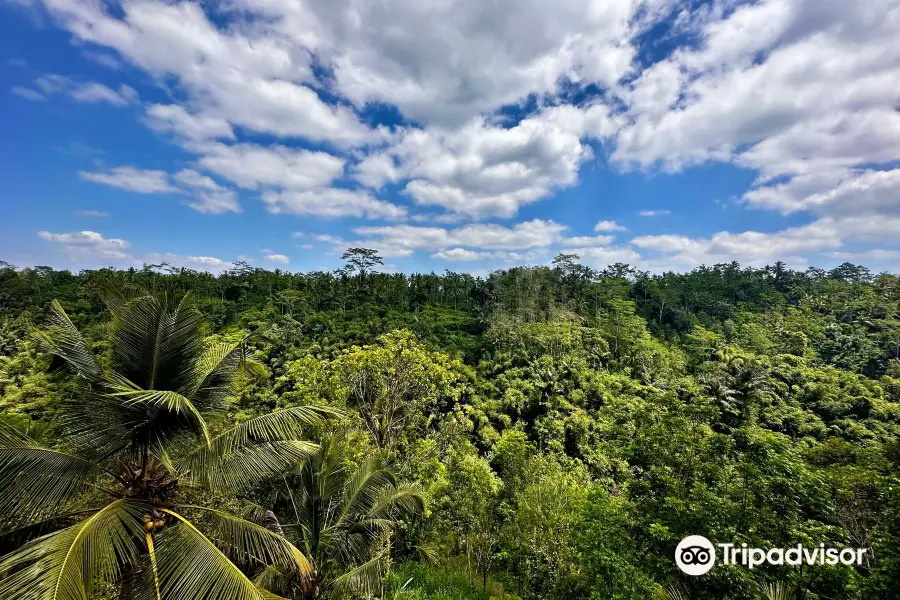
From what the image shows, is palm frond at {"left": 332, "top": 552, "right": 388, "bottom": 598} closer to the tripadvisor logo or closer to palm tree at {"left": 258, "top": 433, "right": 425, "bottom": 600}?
palm tree at {"left": 258, "top": 433, "right": 425, "bottom": 600}

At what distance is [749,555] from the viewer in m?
6.92

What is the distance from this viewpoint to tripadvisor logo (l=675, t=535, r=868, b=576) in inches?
256

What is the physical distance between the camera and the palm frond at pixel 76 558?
2.90m

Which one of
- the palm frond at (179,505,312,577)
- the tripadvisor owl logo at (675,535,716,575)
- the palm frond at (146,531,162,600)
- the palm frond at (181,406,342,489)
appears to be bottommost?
the tripadvisor owl logo at (675,535,716,575)

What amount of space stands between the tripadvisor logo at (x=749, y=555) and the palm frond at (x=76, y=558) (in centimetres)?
873

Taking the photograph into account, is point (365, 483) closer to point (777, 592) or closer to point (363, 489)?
point (363, 489)

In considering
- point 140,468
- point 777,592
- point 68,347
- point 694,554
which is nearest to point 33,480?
point 140,468

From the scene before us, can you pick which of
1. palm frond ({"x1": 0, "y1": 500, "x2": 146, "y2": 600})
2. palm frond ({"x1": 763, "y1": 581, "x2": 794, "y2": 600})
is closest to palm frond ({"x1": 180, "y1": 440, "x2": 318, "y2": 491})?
palm frond ({"x1": 0, "y1": 500, "x2": 146, "y2": 600})

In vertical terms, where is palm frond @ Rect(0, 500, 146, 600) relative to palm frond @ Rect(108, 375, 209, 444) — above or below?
below

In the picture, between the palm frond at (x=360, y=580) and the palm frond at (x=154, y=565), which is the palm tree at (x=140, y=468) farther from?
the palm frond at (x=360, y=580)

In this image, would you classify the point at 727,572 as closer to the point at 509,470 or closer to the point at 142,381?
the point at 509,470

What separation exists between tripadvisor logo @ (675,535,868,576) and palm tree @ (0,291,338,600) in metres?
7.11

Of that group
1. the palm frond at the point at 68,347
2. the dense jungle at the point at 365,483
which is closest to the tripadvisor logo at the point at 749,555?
the dense jungle at the point at 365,483

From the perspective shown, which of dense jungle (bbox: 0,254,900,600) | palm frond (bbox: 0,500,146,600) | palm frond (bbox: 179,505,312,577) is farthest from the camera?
palm frond (bbox: 179,505,312,577)
